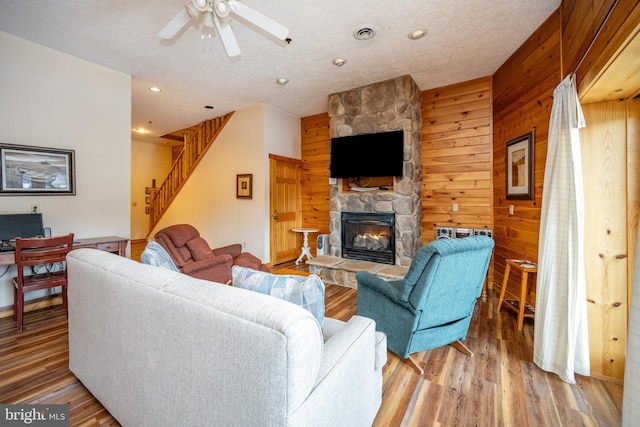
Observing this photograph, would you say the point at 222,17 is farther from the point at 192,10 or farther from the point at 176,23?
the point at 176,23

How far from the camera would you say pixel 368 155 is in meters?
4.22

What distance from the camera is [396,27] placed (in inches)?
108

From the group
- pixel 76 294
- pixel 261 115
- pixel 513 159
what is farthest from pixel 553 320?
pixel 261 115

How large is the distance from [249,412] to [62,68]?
14.7ft

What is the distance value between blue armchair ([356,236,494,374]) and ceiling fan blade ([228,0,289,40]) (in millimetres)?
2059

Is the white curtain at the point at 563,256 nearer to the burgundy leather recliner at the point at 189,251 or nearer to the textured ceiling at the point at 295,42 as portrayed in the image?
the textured ceiling at the point at 295,42

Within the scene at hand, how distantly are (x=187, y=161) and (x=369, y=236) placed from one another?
15.7 ft

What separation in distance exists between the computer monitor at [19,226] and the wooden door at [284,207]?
313 centimetres

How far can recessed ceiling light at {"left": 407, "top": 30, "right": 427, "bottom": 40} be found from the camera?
9.20 feet

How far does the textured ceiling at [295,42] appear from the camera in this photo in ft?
8.13

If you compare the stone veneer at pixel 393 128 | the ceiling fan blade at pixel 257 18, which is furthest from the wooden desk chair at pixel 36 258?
the stone veneer at pixel 393 128

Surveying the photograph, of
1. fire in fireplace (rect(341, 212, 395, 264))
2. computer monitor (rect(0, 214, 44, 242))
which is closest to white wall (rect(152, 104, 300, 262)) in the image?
fire in fireplace (rect(341, 212, 395, 264))

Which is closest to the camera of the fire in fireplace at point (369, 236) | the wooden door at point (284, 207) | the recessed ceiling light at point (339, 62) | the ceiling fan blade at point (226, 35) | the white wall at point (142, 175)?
the ceiling fan blade at point (226, 35)

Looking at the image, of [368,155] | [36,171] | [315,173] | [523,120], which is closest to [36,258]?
[36,171]
